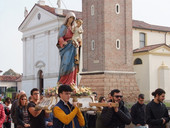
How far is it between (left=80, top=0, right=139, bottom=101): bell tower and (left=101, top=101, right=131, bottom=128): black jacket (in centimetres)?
2530

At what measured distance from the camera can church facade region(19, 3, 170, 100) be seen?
35844 millimetres

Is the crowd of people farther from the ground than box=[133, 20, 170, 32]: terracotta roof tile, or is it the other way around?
box=[133, 20, 170, 32]: terracotta roof tile

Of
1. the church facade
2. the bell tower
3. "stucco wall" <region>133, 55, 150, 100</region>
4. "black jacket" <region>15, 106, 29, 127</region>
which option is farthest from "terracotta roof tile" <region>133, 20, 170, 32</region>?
"black jacket" <region>15, 106, 29, 127</region>

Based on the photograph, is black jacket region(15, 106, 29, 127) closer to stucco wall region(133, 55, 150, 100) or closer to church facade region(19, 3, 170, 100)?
church facade region(19, 3, 170, 100)

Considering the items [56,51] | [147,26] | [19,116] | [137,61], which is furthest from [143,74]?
[19,116]

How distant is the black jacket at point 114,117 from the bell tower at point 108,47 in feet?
83.0

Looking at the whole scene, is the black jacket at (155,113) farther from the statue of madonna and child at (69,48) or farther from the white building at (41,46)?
the white building at (41,46)

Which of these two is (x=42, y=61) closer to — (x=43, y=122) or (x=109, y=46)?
(x=109, y=46)

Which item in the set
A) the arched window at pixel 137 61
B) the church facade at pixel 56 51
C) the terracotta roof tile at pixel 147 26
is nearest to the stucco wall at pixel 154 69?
the church facade at pixel 56 51

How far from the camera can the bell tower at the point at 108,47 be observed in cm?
3173

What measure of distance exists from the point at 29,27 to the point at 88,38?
44.5ft

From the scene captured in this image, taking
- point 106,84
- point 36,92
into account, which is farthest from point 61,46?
point 106,84

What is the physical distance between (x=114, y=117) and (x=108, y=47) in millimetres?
26181

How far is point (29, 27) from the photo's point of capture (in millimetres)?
44531
